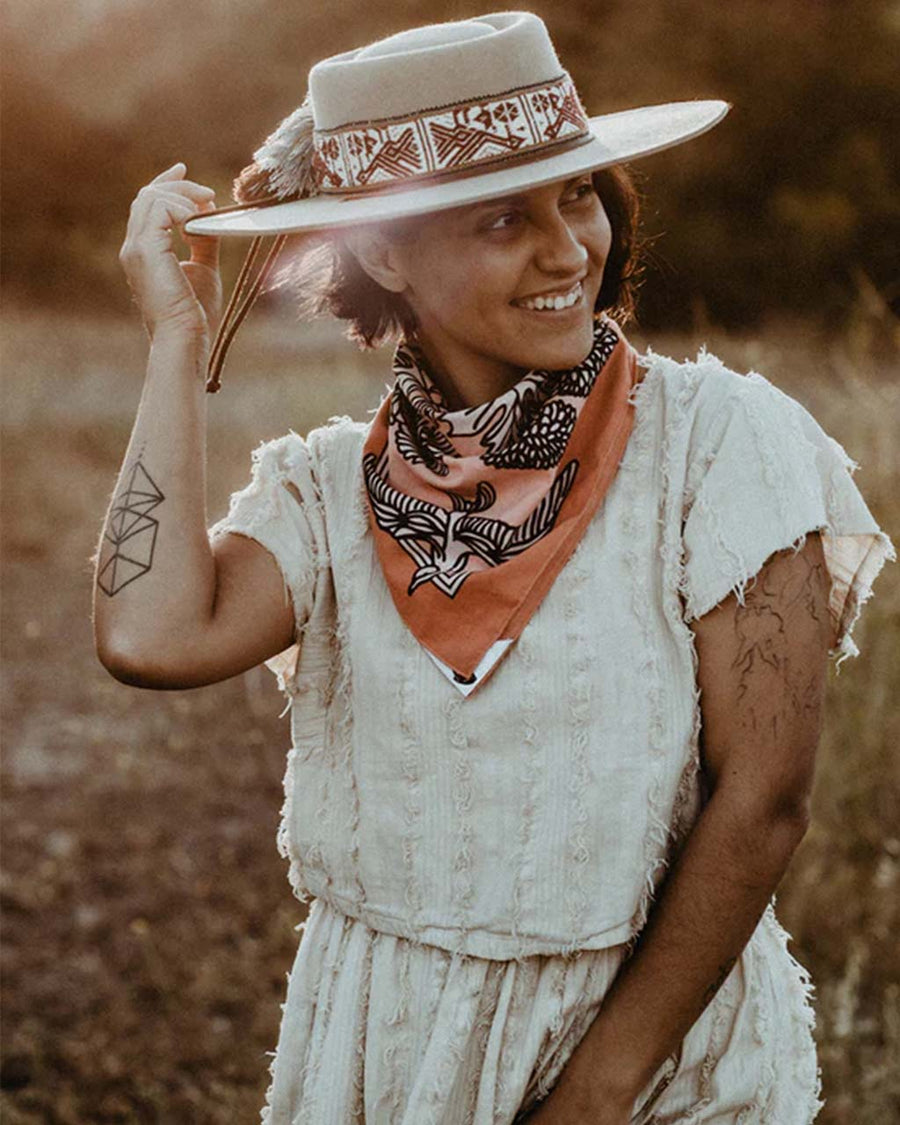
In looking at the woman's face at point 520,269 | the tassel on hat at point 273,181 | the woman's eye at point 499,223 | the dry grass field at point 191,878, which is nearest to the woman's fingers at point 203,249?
the tassel on hat at point 273,181

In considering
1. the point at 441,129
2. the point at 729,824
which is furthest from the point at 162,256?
the point at 729,824

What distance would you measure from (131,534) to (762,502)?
0.70 meters

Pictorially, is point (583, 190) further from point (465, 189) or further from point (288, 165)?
point (288, 165)

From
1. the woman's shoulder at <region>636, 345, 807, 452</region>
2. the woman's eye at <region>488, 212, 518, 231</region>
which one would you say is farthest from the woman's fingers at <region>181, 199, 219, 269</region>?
the woman's shoulder at <region>636, 345, 807, 452</region>

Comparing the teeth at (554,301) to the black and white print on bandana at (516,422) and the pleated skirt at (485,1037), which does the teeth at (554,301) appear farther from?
the pleated skirt at (485,1037)

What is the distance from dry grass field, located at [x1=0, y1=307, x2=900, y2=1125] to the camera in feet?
9.86

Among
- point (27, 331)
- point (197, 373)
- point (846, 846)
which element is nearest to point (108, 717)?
point (846, 846)

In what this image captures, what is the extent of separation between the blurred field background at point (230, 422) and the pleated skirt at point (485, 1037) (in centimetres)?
90

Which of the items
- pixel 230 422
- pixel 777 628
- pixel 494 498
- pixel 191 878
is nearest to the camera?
pixel 777 628

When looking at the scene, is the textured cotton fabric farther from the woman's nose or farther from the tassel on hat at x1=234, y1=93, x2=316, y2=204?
the tassel on hat at x1=234, y1=93, x2=316, y2=204

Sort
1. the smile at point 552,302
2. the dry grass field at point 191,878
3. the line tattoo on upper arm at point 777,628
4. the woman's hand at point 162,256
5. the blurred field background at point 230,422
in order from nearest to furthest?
the line tattoo on upper arm at point 777,628, the smile at point 552,302, the woman's hand at point 162,256, the dry grass field at point 191,878, the blurred field background at point 230,422

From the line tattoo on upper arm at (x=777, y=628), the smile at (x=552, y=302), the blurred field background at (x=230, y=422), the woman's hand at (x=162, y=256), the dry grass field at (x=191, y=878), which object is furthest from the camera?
the blurred field background at (x=230, y=422)

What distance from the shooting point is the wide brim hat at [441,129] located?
5.30ft

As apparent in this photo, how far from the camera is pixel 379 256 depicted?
1.79 m
